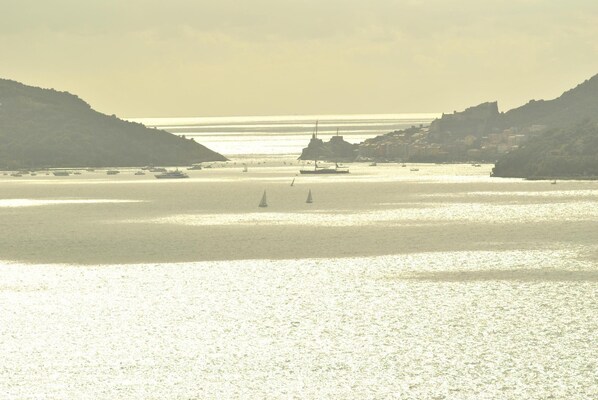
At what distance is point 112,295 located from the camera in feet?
140

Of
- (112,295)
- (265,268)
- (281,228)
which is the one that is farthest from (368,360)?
(281,228)

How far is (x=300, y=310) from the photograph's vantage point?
127 feet

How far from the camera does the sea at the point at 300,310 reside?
2731 cm

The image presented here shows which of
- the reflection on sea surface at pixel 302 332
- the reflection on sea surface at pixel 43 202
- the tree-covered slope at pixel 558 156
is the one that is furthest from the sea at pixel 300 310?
the tree-covered slope at pixel 558 156

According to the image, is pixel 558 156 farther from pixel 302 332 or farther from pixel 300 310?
pixel 302 332

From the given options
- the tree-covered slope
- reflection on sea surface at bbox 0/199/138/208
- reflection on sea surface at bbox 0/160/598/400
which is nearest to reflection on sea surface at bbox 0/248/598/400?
reflection on sea surface at bbox 0/160/598/400

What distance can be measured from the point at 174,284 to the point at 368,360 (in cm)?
1818

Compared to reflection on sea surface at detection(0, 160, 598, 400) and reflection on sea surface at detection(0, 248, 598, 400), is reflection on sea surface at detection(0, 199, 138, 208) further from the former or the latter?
reflection on sea surface at detection(0, 248, 598, 400)

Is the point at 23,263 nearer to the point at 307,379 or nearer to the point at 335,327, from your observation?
the point at 335,327

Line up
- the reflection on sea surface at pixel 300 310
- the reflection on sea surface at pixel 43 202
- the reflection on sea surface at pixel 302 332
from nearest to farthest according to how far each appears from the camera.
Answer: the reflection on sea surface at pixel 302 332, the reflection on sea surface at pixel 300 310, the reflection on sea surface at pixel 43 202

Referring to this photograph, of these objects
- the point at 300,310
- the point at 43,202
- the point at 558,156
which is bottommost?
the point at 43,202

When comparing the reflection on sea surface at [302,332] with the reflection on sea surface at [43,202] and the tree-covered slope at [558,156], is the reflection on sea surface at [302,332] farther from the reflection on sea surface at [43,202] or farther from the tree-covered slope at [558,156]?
the tree-covered slope at [558,156]

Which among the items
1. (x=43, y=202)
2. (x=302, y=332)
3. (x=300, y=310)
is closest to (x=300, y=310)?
(x=300, y=310)

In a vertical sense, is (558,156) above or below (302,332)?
above
